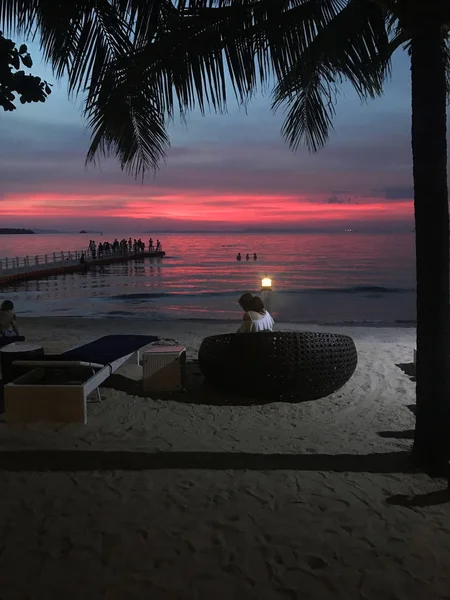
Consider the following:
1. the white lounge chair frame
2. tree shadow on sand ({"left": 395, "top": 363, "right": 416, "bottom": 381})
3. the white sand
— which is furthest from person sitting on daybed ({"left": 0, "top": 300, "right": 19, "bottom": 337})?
tree shadow on sand ({"left": 395, "top": 363, "right": 416, "bottom": 381})

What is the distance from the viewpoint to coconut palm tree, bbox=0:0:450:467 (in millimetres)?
3453

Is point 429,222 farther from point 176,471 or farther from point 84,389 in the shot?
point 84,389

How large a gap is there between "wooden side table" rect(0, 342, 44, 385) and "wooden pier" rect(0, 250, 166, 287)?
25.8 m

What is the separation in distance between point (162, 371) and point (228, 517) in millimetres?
2897

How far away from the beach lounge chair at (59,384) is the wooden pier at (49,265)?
2609 centimetres

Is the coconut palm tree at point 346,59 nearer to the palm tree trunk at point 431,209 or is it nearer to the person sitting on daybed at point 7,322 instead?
the palm tree trunk at point 431,209

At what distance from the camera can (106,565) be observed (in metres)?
2.68

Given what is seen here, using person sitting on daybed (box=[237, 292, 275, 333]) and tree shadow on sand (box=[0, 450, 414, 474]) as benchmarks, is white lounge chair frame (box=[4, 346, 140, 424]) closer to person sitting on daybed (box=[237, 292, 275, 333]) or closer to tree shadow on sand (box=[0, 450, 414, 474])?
tree shadow on sand (box=[0, 450, 414, 474])

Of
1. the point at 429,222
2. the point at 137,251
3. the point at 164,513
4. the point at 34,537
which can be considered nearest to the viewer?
the point at 34,537

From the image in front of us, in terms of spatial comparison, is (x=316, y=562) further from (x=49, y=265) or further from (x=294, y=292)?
(x=49, y=265)

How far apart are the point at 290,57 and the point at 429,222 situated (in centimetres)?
156

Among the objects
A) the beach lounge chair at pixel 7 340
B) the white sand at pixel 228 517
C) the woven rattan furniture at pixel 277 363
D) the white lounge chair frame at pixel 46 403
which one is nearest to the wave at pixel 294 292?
the beach lounge chair at pixel 7 340

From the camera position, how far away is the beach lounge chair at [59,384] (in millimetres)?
4848

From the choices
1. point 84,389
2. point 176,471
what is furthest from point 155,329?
point 176,471
